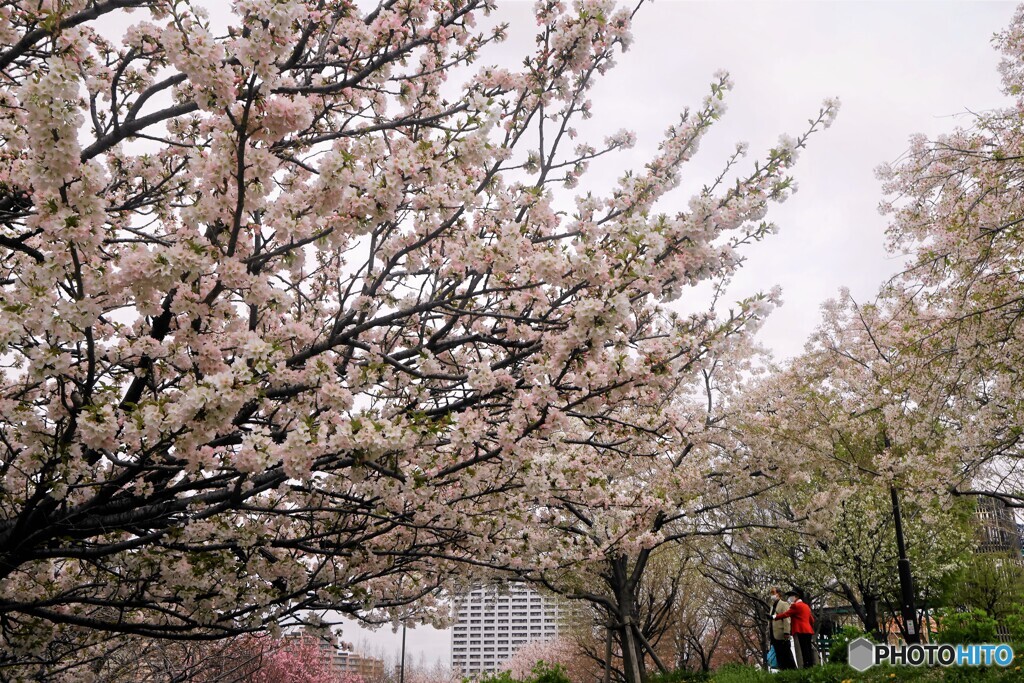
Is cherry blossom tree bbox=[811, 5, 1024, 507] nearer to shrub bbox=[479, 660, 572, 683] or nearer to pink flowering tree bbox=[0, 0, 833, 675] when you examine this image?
pink flowering tree bbox=[0, 0, 833, 675]

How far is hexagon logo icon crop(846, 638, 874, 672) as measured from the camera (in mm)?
11545

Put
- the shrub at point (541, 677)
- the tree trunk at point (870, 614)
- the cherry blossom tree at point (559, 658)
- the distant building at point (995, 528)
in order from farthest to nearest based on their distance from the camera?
the cherry blossom tree at point (559, 658)
the distant building at point (995, 528)
the tree trunk at point (870, 614)
the shrub at point (541, 677)

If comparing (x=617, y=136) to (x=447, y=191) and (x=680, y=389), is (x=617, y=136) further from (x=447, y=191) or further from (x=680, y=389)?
(x=680, y=389)

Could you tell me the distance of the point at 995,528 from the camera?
27625 millimetres

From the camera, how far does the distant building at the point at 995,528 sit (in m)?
24.5

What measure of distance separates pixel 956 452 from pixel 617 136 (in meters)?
7.87

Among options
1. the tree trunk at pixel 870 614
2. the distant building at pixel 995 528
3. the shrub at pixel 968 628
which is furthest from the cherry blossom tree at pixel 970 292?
the distant building at pixel 995 528

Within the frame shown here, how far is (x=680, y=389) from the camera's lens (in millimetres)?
15023

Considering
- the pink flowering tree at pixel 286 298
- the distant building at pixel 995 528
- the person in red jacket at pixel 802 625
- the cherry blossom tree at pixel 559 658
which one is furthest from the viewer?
the cherry blossom tree at pixel 559 658
